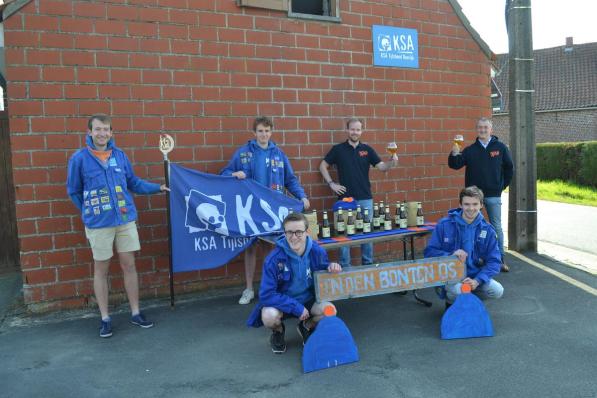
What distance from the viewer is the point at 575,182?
62.6ft

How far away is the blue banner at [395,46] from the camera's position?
7043 millimetres

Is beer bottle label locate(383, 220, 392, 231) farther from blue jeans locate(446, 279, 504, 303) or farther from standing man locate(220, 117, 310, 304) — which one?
blue jeans locate(446, 279, 504, 303)

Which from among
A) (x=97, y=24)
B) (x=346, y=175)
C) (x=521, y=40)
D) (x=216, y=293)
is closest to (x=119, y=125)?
(x=97, y=24)

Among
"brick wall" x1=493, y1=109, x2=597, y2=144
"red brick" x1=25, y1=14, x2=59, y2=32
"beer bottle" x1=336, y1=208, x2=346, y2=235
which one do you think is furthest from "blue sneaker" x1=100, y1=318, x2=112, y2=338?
"brick wall" x1=493, y1=109, x2=597, y2=144

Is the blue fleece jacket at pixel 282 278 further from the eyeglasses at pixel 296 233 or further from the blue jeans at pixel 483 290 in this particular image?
the blue jeans at pixel 483 290

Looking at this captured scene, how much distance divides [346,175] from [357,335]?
2.13 m

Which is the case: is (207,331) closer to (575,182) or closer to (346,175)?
(346,175)

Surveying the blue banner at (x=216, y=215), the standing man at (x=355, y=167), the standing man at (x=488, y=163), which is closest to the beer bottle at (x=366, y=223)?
the standing man at (x=355, y=167)

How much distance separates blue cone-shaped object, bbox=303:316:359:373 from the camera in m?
3.88

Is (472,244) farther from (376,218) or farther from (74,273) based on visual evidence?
(74,273)

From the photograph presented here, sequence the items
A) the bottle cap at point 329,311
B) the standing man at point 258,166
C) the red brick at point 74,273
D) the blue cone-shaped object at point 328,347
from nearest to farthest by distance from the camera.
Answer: the blue cone-shaped object at point 328,347 → the bottle cap at point 329,311 → the red brick at point 74,273 → the standing man at point 258,166

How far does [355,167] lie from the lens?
20.1 feet

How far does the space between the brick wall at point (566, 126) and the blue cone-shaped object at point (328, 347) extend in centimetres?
3049

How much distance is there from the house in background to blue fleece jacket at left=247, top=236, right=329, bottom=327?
2704cm
